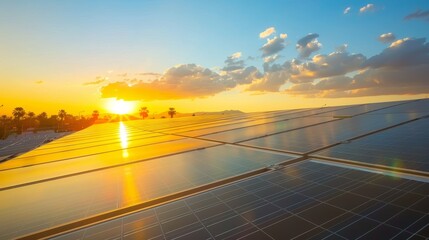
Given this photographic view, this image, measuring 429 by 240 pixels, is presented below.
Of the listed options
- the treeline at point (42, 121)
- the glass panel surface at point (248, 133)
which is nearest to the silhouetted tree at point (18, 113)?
the treeline at point (42, 121)

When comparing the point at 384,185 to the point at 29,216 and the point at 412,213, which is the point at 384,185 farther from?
the point at 29,216

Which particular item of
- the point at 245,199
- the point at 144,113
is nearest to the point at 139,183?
the point at 245,199

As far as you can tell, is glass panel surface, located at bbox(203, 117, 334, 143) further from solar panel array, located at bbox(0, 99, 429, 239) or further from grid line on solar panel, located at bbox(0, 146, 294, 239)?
solar panel array, located at bbox(0, 99, 429, 239)

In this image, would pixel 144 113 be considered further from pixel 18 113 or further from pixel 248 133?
pixel 248 133

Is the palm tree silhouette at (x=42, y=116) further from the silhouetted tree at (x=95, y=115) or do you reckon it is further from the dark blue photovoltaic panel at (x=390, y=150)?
the dark blue photovoltaic panel at (x=390, y=150)

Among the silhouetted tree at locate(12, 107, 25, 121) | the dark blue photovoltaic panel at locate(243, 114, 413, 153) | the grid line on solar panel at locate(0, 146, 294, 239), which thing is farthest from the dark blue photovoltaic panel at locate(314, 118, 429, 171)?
the silhouetted tree at locate(12, 107, 25, 121)

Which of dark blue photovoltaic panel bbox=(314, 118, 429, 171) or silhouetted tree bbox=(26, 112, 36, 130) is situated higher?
silhouetted tree bbox=(26, 112, 36, 130)

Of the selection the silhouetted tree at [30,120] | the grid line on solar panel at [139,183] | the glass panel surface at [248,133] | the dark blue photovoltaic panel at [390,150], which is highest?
the silhouetted tree at [30,120]
